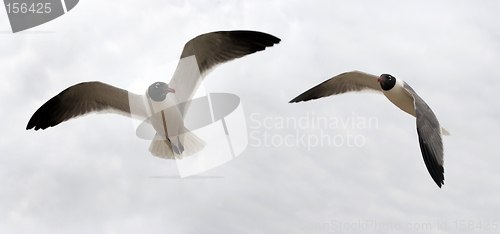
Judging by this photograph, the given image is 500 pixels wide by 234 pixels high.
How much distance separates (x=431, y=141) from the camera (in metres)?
4.03

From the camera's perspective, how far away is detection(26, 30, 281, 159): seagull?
446 cm

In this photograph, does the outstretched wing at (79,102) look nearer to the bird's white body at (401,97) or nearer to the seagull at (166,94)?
the seagull at (166,94)

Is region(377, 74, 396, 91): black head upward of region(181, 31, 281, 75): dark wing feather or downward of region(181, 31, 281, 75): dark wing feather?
downward

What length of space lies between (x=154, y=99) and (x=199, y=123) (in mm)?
693

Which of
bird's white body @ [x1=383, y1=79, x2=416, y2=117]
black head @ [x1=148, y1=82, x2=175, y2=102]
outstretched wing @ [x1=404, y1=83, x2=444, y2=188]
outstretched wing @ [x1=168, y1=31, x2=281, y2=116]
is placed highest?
outstretched wing @ [x1=168, y1=31, x2=281, y2=116]

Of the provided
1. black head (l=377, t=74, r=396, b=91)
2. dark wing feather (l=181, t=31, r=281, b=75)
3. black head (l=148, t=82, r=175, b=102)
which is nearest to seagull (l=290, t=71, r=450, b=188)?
black head (l=377, t=74, r=396, b=91)

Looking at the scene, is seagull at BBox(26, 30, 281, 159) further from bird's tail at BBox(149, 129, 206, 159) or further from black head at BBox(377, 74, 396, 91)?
black head at BBox(377, 74, 396, 91)

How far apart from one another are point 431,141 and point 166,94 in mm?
2863

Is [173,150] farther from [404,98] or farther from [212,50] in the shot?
[404,98]

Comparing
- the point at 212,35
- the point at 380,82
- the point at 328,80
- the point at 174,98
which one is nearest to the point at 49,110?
the point at 174,98

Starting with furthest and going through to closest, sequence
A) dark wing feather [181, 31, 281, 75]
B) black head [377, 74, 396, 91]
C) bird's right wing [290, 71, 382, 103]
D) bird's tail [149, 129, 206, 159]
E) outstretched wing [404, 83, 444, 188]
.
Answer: bird's right wing [290, 71, 382, 103]
black head [377, 74, 396, 91]
bird's tail [149, 129, 206, 159]
dark wing feather [181, 31, 281, 75]
outstretched wing [404, 83, 444, 188]

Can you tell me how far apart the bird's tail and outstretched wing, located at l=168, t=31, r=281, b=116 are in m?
0.70

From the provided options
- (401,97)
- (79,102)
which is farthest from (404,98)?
(79,102)

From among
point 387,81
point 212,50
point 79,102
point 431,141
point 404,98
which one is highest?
point 212,50
